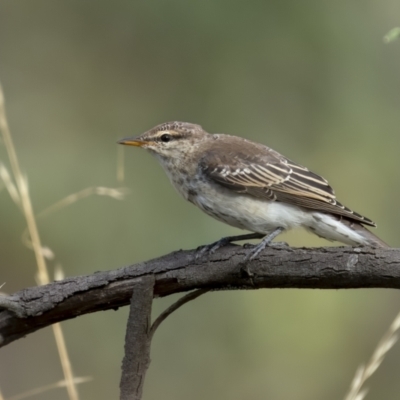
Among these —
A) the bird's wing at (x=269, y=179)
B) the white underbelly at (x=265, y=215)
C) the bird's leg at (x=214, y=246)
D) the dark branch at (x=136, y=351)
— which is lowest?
the dark branch at (x=136, y=351)

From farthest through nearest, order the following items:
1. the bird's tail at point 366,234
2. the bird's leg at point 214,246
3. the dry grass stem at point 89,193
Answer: the dry grass stem at point 89,193, the bird's tail at point 366,234, the bird's leg at point 214,246

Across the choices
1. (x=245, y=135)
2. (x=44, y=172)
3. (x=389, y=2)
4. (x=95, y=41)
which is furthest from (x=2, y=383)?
(x=389, y=2)

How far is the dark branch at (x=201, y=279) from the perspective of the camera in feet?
10.7

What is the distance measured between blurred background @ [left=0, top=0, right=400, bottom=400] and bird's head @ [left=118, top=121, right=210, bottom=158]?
202 centimetres

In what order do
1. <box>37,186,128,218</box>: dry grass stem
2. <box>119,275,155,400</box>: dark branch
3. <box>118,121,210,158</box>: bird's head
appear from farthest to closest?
<box>118,121,210,158</box>: bird's head
<box>37,186,128,218</box>: dry grass stem
<box>119,275,155,400</box>: dark branch

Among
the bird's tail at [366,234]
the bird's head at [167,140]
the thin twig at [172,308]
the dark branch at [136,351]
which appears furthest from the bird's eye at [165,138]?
the dark branch at [136,351]

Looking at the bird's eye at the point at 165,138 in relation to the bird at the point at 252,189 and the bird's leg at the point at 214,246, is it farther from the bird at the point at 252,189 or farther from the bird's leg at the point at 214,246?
the bird's leg at the point at 214,246

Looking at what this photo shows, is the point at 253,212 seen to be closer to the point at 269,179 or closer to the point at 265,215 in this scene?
the point at 265,215

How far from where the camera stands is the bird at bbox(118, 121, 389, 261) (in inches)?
174

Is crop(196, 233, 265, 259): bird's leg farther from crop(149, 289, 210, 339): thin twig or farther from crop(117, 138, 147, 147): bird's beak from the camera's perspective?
crop(117, 138, 147, 147): bird's beak

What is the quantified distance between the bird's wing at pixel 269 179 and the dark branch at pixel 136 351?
1.38m

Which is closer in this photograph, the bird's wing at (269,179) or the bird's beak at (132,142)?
the bird's wing at (269,179)

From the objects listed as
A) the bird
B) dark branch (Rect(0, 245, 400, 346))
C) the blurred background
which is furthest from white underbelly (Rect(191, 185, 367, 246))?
the blurred background

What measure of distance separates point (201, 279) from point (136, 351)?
0.43 m
